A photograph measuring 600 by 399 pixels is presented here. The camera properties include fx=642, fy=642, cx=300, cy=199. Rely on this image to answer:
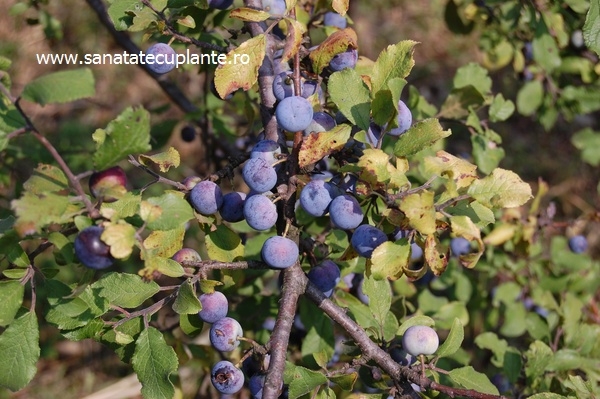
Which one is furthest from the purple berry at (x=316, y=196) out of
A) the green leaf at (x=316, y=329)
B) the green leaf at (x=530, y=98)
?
the green leaf at (x=530, y=98)

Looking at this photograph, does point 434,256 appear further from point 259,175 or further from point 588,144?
point 588,144

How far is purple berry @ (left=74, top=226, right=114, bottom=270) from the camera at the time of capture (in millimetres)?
991

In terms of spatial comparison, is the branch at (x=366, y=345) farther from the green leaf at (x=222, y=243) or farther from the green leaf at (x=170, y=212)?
the green leaf at (x=170, y=212)

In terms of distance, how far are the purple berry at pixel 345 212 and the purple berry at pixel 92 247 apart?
0.40 meters

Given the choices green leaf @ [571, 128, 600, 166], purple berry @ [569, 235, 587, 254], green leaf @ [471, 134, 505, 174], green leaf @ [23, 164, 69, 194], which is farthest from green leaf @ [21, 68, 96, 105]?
green leaf @ [571, 128, 600, 166]

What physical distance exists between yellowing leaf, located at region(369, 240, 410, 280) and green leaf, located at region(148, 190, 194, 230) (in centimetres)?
33

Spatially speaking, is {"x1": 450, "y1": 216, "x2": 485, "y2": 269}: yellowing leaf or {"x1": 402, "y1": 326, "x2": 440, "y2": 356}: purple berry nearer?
{"x1": 450, "y1": 216, "x2": 485, "y2": 269}: yellowing leaf

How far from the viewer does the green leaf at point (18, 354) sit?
116cm

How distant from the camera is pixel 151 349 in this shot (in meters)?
1.21

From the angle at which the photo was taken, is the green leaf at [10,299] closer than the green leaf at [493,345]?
Yes

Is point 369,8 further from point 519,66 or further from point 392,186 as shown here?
point 392,186

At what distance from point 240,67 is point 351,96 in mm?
221

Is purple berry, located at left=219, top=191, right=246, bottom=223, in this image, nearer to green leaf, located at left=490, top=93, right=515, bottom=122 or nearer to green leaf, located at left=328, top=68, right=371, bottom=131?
green leaf, located at left=328, top=68, right=371, bottom=131

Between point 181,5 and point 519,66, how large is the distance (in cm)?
137
